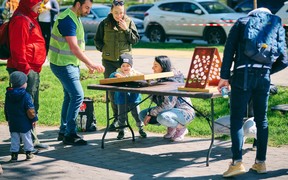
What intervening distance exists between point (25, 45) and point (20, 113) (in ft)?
2.67

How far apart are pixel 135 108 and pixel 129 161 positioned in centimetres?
170

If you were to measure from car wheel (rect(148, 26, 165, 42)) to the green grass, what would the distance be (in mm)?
11760

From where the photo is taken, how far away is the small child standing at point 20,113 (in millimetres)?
8852

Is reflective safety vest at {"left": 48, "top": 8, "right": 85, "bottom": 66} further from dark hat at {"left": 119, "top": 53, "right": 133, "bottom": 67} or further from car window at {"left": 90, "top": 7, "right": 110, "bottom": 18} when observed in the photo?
car window at {"left": 90, "top": 7, "right": 110, "bottom": 18}

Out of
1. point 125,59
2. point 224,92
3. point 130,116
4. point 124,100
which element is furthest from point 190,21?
point 224,92

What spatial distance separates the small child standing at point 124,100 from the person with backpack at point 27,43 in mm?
1264

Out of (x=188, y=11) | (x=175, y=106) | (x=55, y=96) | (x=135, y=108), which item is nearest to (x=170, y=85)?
(x=175, y=106)

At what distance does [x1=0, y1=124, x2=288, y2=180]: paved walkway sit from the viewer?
323 inches

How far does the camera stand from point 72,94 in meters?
9.63

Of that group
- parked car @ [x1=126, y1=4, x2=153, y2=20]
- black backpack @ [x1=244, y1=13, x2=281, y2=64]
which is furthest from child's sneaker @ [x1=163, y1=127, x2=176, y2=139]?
parked car @ [x1=126, y1=4, x2=153, y2=20]

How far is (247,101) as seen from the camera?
7.91 m

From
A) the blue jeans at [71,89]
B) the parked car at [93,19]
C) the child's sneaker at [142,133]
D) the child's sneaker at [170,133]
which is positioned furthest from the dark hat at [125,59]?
the parked car at [93,19]

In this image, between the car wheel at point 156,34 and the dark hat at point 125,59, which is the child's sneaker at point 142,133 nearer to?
the dark hat at point 125,59

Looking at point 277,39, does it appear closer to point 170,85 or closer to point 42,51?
point 170,85
